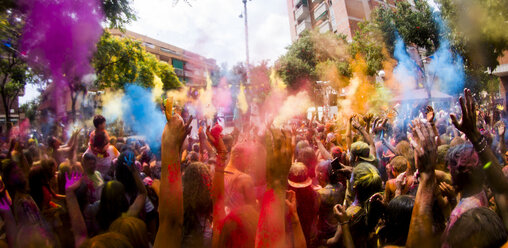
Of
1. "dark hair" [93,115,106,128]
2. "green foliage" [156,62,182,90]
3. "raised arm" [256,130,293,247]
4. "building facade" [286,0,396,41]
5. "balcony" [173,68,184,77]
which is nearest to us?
"raised arm" [256,130,293,247]

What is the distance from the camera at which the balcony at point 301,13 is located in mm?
41031

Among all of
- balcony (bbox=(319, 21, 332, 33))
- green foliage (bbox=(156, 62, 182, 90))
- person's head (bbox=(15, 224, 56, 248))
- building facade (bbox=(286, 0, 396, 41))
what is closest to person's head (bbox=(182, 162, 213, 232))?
person's head (bbox=(15, 224, 56, 248))

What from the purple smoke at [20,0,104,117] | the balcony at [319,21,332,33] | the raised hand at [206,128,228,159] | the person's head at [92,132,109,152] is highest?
the balcony at [319,21,332,33]

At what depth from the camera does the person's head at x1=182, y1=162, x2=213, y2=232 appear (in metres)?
2.37

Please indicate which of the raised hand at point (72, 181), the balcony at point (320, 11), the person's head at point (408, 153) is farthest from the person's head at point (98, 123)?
the balcony at point (320, 11)

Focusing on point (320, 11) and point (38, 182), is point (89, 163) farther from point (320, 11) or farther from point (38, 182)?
point (320, 11)

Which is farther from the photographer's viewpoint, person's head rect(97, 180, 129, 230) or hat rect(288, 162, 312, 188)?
hat rect(288, 162, 312, 188)

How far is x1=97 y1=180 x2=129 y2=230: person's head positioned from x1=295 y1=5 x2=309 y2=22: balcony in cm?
4291

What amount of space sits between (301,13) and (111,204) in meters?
43.1

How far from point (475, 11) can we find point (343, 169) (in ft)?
29.2

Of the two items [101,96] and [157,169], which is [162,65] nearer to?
[101,96]

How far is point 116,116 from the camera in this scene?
18281 millimetres

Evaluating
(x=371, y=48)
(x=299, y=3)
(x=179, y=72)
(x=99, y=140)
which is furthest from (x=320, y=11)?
(x=99, y=140)

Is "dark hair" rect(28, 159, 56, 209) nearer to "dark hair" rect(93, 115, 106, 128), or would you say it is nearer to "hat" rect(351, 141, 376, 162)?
"dark hair" rect(93, 115, 106, 128)
